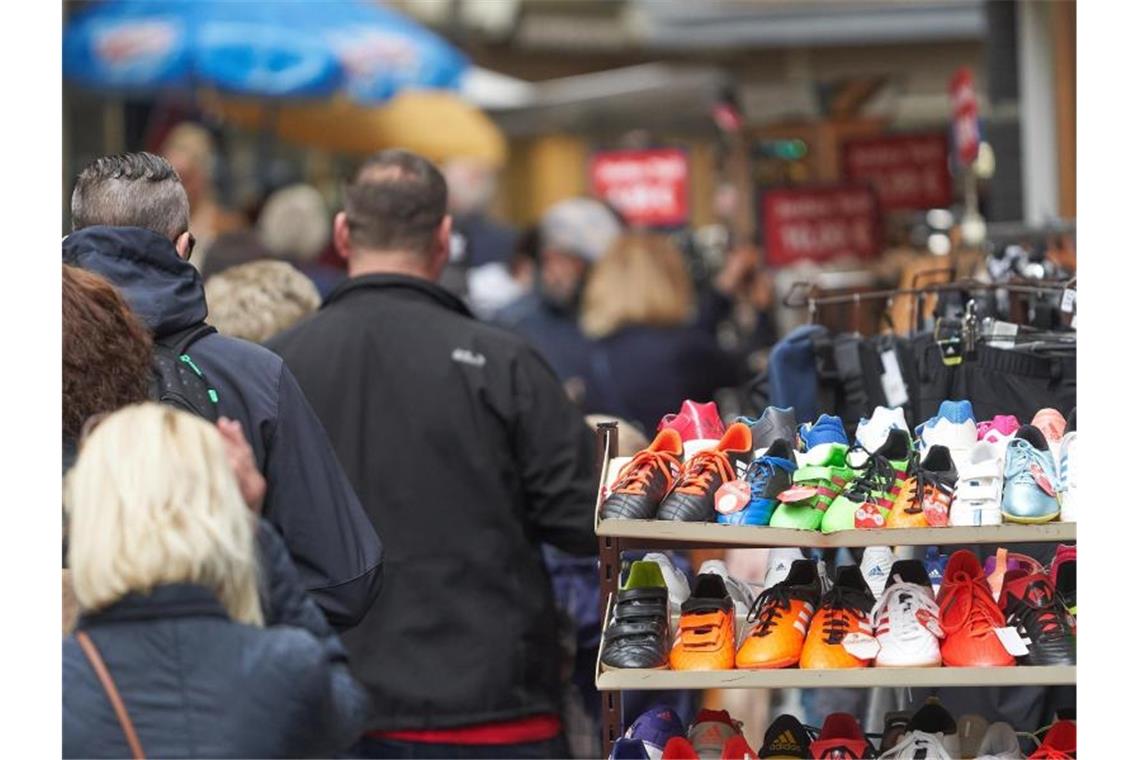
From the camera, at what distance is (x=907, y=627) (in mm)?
3891

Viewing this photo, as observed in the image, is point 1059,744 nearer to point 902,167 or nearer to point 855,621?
point 855,621

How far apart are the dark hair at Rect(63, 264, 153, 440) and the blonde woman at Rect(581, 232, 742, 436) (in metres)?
5.00

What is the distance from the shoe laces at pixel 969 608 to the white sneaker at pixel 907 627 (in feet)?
0.09

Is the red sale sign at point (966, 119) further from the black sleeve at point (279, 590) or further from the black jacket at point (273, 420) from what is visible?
the black sleeve at point (279, 590)

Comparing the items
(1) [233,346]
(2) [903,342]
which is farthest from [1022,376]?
(1) [233,346]

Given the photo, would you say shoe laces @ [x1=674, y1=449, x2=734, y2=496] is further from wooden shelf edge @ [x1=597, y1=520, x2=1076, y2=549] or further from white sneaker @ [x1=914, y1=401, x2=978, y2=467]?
white sneaker @ [x1=914, y1=401, x2=978, y2=467]

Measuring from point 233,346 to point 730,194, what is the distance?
1065 cm

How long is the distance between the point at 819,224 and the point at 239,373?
24.5ft

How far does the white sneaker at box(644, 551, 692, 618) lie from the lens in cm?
438

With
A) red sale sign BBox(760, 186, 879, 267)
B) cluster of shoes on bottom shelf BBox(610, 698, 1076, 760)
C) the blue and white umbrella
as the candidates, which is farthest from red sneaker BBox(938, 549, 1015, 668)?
red sale sign BBox(760, 186, 879, 267)

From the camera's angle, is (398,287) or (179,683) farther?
(398,287)

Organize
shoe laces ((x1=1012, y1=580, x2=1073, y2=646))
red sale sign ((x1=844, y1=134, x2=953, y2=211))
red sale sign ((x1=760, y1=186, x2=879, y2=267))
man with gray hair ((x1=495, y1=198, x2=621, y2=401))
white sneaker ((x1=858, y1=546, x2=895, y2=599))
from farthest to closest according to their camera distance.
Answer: red sale sign ((x1=844, y1=134, x2=953, y2=211)), red sale sign ((x1=760, y1=186, x2=879, y2=267)), man with gray hair ((x1=495, y1=198, x2=621, y2=401)), white sneaker ((x1=858, y1=546, x2=895, y2=599)), shoe laces ((x1=1012, y1=580, x2=1073, y2=646))

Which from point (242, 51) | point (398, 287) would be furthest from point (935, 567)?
point (242, 51)

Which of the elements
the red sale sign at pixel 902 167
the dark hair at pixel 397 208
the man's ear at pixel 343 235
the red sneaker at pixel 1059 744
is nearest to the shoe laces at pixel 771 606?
the red sneaker at pixel 1059 744
